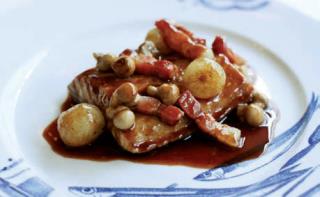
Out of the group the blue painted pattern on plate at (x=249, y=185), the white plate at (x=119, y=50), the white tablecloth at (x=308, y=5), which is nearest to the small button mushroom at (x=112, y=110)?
the white plate at (x=119, y=50)

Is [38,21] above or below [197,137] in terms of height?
above

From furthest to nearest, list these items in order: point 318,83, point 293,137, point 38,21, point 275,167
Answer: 1. point 38,21
2. point 318,83
3. point 293,137
4. point 275,167

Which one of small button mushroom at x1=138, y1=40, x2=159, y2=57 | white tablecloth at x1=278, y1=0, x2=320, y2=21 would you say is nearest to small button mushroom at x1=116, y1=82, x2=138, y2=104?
small button mushroom at x1=138, y1=40, x2=159, y2=57

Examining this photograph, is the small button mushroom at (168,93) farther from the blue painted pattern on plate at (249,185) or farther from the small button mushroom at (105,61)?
the blue painted pattern on plate at (249,185)

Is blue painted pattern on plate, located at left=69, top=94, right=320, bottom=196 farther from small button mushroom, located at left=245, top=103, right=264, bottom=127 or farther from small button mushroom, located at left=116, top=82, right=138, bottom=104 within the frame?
small button mushroom, located at left=116, top=82, right=138, bottom=104

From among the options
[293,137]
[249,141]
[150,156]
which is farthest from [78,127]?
[293,137]

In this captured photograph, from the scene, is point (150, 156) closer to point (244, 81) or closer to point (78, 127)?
point (78, 127)

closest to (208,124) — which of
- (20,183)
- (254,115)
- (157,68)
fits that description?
(254,115)
